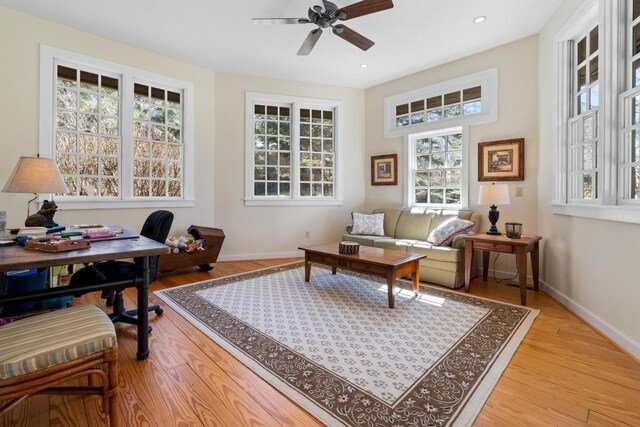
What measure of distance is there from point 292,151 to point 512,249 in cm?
357

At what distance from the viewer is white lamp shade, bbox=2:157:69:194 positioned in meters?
2.37

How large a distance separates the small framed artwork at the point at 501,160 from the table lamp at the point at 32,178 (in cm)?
466

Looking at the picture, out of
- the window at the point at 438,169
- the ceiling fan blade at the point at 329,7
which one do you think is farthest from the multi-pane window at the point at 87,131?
the window at the point at 438,169

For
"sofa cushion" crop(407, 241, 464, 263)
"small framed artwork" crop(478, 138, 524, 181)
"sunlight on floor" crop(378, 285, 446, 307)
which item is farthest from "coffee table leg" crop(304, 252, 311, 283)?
"small framed artwork" crop(478, 138, 524, 181)

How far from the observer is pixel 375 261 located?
116 inches

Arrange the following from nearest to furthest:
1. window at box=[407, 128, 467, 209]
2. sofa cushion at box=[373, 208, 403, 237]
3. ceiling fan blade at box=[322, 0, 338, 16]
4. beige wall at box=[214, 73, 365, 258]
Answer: ceiling fan blade at box=[322, 0, 338, 16] → window at box=[407, 128, 467, 209] → sofa cushion at box=[373, 208, 403, 237] → beige wall at box=[214, 73, 365, 258]

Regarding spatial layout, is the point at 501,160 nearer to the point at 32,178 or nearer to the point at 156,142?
the point at 156,142

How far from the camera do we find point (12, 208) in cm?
330

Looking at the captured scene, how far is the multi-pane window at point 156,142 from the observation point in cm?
425

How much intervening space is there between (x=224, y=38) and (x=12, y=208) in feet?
9.97

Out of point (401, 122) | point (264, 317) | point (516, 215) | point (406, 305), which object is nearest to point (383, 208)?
point (401, 122)

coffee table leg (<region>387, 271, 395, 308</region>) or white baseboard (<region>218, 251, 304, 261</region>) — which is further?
white baseboard (<region>218, 251, 304, 261</region>)

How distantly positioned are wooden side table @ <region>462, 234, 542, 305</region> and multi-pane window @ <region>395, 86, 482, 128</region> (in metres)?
1.98

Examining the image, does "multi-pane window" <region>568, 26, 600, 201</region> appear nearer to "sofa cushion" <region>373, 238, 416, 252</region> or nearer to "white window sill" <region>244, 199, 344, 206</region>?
"sofa cushion" <region>373, 238, 416, 252</region>
